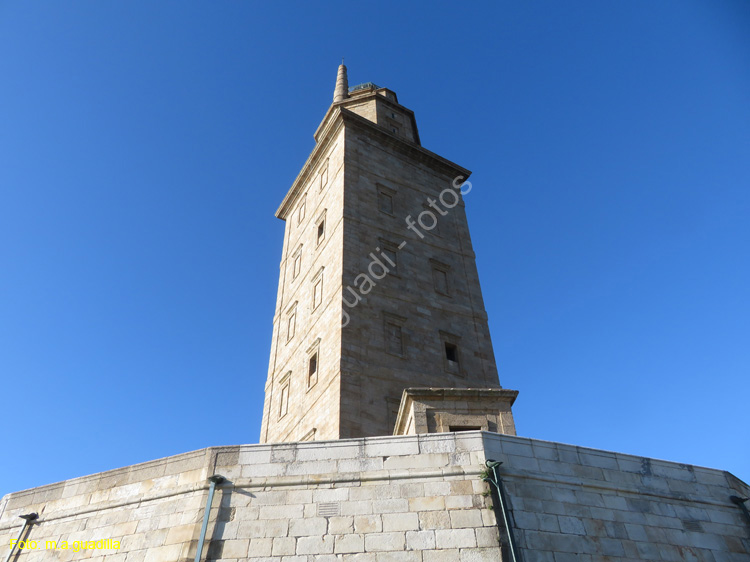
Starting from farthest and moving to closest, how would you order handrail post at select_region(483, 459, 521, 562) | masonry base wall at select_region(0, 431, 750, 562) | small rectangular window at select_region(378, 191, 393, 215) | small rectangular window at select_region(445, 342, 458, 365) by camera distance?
small rectangular window at select_region(378, 191, 393, 215) < small rectangular window at select_region(445, 342, 458, 365) < masonry base wall at select_region(0, 431, 750, 562) < handrail post at select_region(483, 459, 521, 562)

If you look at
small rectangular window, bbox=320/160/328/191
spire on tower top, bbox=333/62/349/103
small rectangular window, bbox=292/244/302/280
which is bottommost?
small rectangular window, bbox=292/244/302/280

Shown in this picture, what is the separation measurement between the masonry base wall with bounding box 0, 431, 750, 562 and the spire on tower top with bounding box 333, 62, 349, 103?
26520 mm

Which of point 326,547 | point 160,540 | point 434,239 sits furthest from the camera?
point 434,239

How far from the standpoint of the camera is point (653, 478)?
1163 centimetres

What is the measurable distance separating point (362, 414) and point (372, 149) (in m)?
14.0

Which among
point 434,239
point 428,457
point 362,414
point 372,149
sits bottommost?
point 428,457

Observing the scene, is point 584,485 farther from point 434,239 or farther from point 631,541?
point 434,239

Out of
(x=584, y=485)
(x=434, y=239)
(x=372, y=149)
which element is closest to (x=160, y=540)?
(x=584, y=485)

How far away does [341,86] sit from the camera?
36531 millimetres

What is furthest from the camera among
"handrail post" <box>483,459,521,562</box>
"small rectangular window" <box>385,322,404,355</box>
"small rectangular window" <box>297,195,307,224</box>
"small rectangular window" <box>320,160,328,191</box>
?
"small rectangular window" <box>297,195,307,224</box>

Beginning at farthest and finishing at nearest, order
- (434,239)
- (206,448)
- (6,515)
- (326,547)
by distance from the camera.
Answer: (434,239), (6,515), (206,448), (326,547)

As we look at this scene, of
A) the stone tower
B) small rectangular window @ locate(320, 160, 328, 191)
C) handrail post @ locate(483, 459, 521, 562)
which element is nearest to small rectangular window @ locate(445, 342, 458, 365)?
the stone tower

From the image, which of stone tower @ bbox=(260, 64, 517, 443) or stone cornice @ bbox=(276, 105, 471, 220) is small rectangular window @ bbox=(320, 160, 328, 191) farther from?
stone cornice @ bbox=(276, 105, 471, 220)

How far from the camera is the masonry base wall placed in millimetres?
9727
